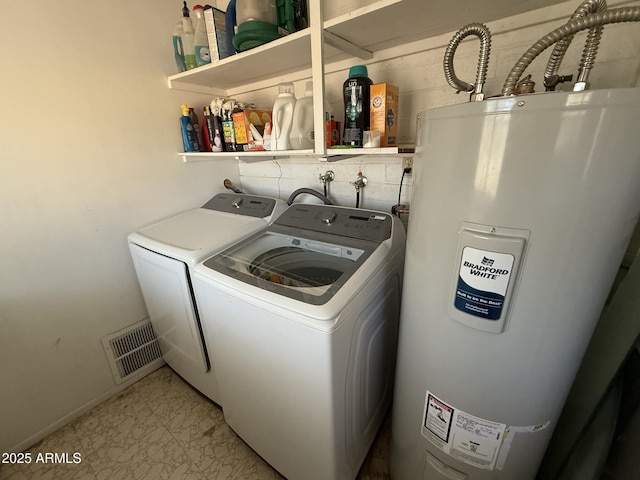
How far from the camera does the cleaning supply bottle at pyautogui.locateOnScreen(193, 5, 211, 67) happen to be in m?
1.56

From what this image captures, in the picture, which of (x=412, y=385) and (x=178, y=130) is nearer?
(x=412, y=385)

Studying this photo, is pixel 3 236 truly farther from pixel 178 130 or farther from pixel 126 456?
pixel 126 456

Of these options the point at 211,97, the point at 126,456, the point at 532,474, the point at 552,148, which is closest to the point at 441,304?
the point at 552,148

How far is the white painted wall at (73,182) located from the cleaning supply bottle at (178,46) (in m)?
0.07

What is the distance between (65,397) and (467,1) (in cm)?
273

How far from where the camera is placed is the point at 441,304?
78 centimetres

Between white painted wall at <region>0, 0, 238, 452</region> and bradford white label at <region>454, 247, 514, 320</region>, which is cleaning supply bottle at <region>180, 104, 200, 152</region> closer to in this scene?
white painted wall at <region>0, 0, 238, 452</region>

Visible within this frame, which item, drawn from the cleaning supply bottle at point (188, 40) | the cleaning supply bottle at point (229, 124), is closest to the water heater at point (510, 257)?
the cleaning supply bottle at point (229, 124)

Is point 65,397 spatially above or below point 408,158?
below

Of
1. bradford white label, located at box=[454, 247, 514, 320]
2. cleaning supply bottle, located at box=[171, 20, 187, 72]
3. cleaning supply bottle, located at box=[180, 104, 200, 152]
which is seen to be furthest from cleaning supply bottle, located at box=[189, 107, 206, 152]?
bradford white label, located at box=[454, 247, 514, 320]

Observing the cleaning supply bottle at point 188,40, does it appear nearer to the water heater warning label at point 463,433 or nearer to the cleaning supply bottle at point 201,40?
the cleaning supply bottle at point 201,40

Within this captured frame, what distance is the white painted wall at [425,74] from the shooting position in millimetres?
935

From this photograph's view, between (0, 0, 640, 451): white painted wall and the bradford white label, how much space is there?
34.8 inches

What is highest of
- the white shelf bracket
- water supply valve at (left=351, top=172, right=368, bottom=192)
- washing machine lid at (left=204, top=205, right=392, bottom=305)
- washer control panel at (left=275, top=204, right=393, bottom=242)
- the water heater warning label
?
the white shelf bracket
